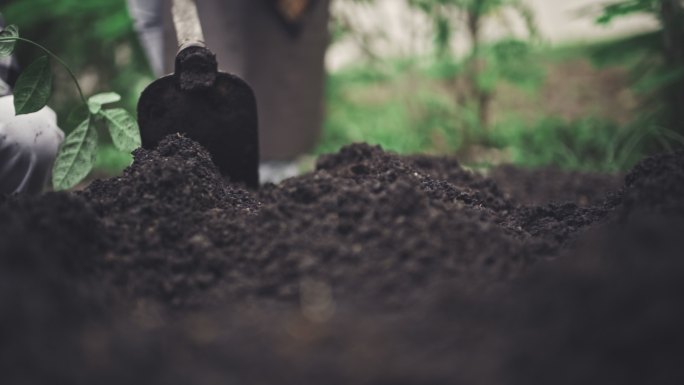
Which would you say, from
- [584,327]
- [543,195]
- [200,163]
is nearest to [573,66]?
[543,195]

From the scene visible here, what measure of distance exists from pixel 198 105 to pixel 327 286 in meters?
1.00

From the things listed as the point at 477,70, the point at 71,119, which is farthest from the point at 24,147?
the point at 477,70

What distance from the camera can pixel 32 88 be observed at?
168 cm

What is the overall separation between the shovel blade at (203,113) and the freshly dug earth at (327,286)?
7.5 inches

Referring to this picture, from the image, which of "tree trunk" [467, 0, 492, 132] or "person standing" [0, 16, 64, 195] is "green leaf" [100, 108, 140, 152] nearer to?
"person standing" [0, 16, 64, 195]

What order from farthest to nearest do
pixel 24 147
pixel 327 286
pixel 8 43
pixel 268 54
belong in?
pixel 268 54 → pixel 24 147 → pixel 8 43 → pixel 327 286

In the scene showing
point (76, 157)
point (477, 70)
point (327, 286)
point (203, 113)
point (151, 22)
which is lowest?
point (327, 286)

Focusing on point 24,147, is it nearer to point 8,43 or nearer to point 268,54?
point 8,43

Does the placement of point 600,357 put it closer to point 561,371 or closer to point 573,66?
point 561,371

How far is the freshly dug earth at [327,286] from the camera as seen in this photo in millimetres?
781

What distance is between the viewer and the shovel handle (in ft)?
6.04

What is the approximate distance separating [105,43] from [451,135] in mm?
3160

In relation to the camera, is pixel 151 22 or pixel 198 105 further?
pixel 151 22

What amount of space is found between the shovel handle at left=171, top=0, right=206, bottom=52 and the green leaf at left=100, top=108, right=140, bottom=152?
29cm
